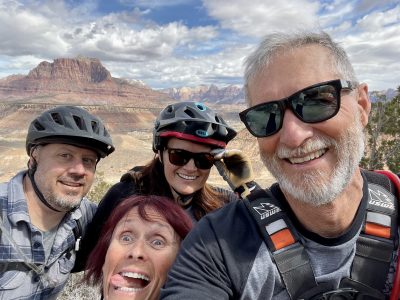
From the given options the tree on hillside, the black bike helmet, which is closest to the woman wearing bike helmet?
the black bike helmet

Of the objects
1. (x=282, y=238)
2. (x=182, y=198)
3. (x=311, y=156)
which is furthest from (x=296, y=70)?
(x=182, y=198)

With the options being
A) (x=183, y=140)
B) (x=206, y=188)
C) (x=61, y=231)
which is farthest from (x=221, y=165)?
(x=61, y=231)

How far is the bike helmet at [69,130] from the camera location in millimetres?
3512

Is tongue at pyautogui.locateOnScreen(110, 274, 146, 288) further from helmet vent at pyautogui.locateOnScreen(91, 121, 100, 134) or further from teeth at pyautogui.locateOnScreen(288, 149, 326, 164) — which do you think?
helmet vent at pyautogui.locateOnScreen(91, 121, 100, 134)

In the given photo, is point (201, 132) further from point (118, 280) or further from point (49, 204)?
point (118, 280)

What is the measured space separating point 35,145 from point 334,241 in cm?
310

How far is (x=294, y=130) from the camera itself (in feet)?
6.15

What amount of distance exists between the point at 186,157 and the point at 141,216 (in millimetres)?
1191

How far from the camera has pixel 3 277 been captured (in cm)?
283

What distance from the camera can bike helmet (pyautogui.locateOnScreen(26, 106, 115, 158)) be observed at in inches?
138

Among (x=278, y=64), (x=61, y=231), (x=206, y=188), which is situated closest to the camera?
(x=278, y=64)

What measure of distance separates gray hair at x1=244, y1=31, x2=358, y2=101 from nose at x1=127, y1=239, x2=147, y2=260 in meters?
1.44

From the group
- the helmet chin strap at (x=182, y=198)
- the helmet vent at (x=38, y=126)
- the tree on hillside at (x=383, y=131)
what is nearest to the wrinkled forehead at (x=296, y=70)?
the helmet chin strap at (x=182, y=198)

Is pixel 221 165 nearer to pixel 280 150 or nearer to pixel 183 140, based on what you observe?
pixel 183 140
